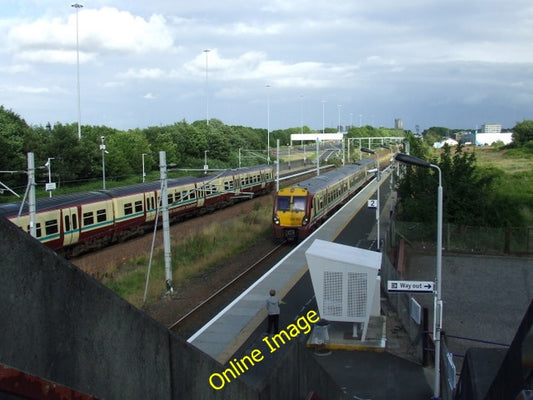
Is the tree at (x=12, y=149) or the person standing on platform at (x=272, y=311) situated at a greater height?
the tree at (x=12, y=149)

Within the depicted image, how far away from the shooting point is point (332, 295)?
1463 centimetres

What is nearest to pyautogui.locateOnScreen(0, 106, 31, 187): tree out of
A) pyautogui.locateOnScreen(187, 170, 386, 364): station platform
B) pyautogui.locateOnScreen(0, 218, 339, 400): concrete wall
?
pyautogui.locateOnScreen(187, 170, 386, 364): station platform

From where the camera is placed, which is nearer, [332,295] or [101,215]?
[332,295]

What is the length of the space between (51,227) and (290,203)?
12.4 metres

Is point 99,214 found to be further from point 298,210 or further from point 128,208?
point 298,210

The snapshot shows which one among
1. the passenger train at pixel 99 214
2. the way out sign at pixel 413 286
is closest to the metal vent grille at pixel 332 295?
the way out sign at pixel 413 286

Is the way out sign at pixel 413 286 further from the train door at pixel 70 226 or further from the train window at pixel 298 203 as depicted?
the train window at pixel 298 203

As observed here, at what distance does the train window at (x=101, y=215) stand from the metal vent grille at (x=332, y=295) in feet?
54.3

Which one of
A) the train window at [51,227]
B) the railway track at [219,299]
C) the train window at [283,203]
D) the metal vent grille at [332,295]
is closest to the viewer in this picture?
the metal vent grille at [332,295]

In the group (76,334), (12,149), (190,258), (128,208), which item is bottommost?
(190,258)

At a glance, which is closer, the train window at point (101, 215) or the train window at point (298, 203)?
the train window at point (101, 215)

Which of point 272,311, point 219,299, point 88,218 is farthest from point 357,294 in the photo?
point 88,218

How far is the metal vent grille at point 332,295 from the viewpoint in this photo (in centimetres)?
1450

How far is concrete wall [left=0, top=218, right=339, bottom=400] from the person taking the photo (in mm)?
2365
